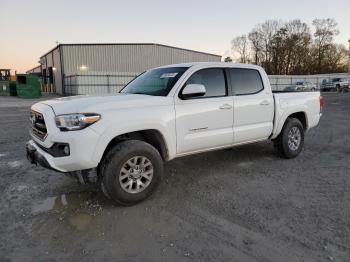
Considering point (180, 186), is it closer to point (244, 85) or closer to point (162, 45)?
point (244, 85)

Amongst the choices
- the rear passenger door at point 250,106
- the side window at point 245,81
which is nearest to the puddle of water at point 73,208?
the rear passenger door at point 250,106

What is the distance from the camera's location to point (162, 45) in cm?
3494

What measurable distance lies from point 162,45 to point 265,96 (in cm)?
3138

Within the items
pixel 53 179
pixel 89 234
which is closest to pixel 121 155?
pixel 89 234

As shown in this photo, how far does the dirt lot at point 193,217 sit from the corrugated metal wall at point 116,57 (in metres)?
29.3

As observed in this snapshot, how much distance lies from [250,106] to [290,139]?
4.90 ft

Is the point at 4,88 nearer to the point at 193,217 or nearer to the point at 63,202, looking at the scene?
the point at 63,202

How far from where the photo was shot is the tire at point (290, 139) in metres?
5.70

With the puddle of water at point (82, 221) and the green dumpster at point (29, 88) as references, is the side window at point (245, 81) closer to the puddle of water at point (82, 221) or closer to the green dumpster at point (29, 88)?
the puddle of water at point (82, 221)

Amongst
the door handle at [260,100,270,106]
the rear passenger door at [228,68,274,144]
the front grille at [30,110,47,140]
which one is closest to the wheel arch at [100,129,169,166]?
the front grille at [30,110,47,140]

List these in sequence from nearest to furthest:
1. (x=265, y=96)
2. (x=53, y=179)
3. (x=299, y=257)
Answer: (x=299, y=257), (x=53, y=179), (x=265, y=96)

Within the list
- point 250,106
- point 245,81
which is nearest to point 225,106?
point 250,106

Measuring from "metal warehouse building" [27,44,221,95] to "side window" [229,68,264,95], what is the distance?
26406 millimetres

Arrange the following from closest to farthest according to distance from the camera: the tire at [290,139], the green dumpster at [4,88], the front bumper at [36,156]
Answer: the front bumper at [36,156] → the tire at [290,139] → the green dumpster at [4,88]
